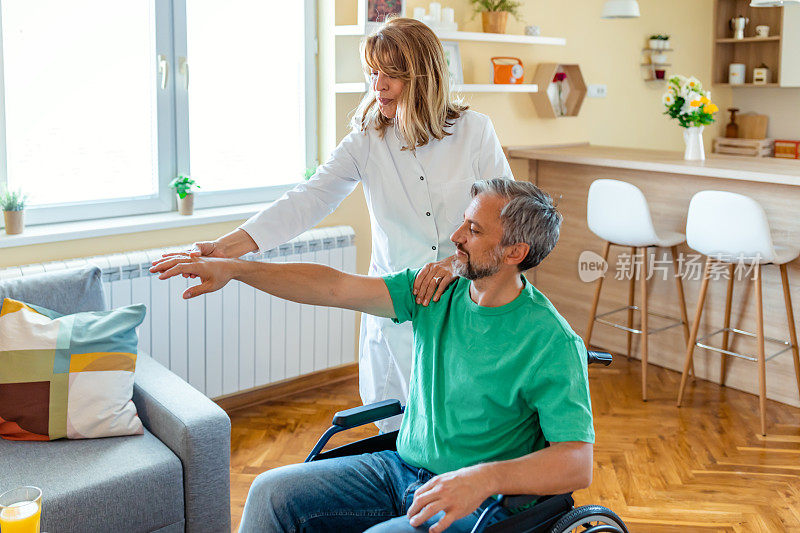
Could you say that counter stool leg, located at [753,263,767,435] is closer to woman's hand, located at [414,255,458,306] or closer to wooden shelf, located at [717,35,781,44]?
woman's hand, located at [414,255,458,306]

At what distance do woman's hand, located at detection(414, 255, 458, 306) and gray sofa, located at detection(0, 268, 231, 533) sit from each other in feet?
2.45

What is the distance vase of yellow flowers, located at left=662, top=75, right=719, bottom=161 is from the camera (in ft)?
13.3

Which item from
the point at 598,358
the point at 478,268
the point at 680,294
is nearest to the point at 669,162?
the point at 680,294

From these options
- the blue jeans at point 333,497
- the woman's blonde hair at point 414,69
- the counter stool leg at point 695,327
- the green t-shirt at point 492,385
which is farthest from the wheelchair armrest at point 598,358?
the counter stool leg at point 695,327

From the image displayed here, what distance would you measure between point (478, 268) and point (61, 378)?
4.13ft

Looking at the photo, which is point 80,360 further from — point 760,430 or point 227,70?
point 760,430

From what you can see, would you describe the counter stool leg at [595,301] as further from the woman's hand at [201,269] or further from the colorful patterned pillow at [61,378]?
the woman's hand at [201,269]

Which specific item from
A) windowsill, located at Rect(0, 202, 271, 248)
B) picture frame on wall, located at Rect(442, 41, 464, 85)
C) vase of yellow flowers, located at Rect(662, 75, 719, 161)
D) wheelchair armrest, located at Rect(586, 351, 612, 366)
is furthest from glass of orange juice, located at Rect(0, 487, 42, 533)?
vase of yellow flowers, located at Rect(662, 75, 719, 161)

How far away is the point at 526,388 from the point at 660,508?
138cm

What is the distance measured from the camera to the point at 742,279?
3.74m

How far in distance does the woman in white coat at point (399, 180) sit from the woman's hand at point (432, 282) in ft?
1.07

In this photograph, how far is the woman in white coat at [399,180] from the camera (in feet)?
6.97

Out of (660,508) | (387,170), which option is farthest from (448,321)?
(660,508)

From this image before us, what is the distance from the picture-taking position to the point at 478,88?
3.94 m
